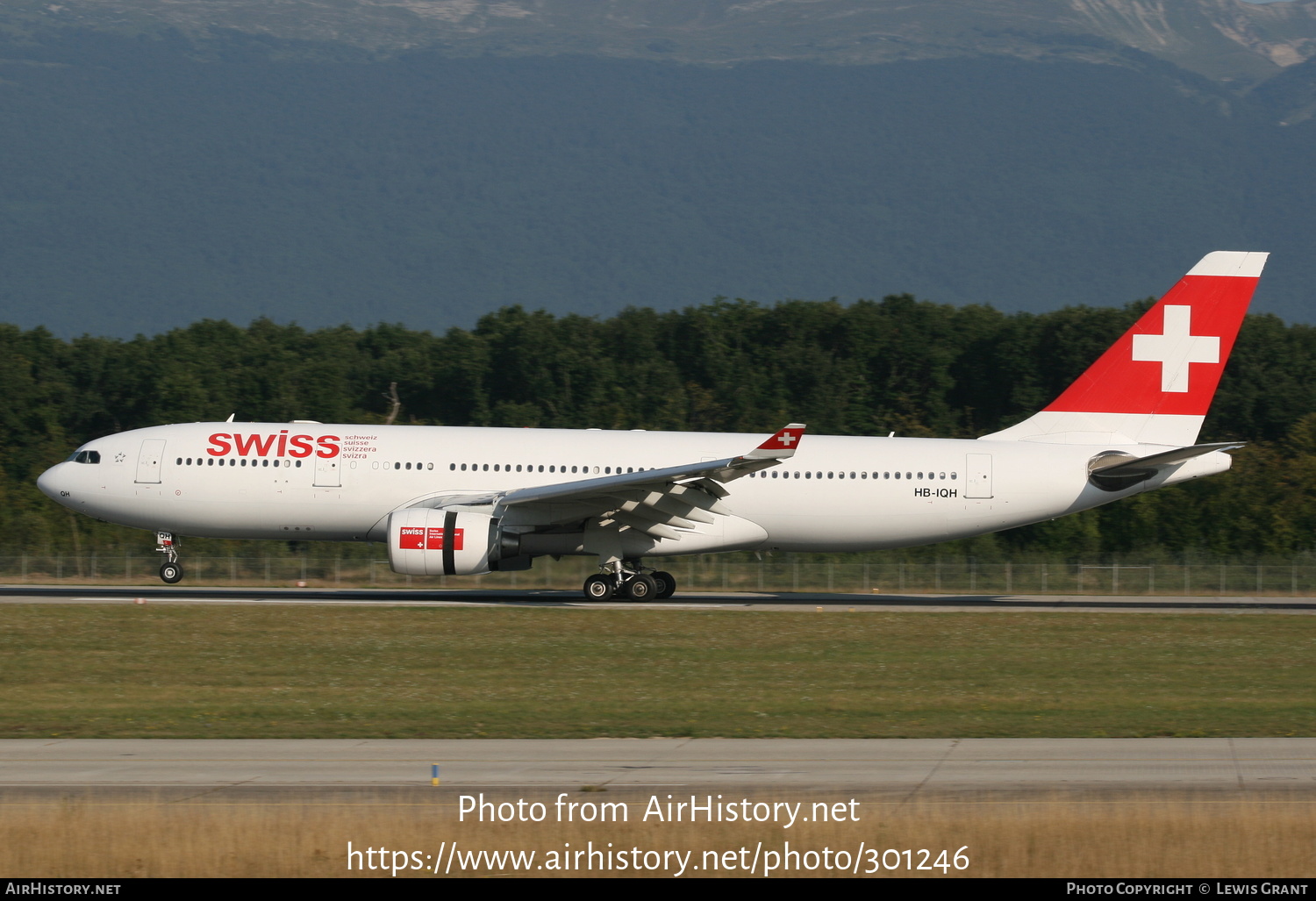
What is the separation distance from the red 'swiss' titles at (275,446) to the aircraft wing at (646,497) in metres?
2.52

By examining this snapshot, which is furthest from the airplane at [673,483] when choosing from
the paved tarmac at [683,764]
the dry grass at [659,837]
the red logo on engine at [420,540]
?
the dry grass at [659,837]

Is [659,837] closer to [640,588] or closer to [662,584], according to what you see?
[640,588]

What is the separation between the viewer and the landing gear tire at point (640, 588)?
3334cm

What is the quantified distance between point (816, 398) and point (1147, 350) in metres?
44.3

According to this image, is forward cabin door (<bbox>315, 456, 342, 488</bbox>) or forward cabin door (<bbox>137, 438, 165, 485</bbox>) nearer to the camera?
forward cabin door (<bbox>315, 456, 342, 488</bbox>)

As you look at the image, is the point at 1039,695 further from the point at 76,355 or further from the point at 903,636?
the point at 76,355

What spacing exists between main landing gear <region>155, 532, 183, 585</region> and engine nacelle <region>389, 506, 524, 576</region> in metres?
6.69

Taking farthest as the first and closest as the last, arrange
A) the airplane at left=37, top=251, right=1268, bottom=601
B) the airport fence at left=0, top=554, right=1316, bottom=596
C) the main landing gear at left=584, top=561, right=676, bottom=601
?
the airport fence at left=0, top=554, right=1316, bottom=596, the main landing gear at left=584, top=561, right=676, bottom=601, the airplane at left=37, top=251, right=1268, bottom=601

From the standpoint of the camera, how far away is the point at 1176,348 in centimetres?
3494

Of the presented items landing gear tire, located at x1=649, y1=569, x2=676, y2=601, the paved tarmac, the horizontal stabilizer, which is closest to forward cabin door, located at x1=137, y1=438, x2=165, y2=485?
landing gear tire, located at x1=649, y1=569, x2=676, y2=601

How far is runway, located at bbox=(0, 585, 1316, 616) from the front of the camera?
3222cm

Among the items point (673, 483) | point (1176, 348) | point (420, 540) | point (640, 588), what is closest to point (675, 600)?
point (640, 588)

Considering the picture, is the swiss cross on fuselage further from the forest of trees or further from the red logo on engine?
the forest of trees

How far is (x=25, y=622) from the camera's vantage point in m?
26.8
